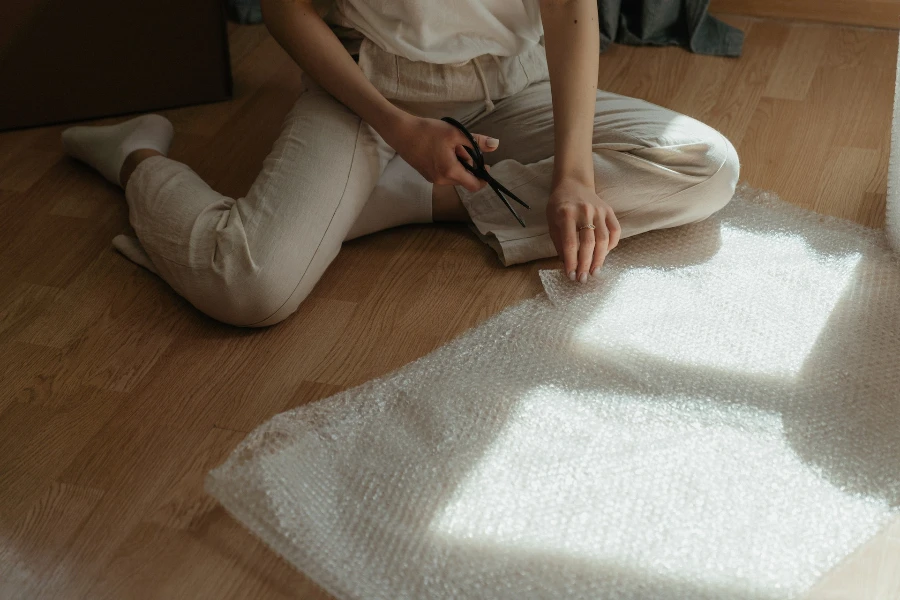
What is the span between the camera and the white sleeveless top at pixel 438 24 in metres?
1.29

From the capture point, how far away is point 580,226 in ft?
4.01

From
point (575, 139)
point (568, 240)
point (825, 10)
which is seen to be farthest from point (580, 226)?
point (825, 10)

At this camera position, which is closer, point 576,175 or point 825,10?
point 576,175

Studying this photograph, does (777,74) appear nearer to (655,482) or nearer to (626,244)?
(626,244)

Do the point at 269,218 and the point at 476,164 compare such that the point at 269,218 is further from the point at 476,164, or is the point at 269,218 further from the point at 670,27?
the point at 670,27

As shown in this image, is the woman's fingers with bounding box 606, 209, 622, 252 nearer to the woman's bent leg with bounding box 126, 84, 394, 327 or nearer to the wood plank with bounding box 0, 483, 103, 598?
the woman's bent leg with bounding box 126, 84, 394, 327

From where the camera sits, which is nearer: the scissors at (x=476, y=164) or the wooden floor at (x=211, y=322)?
the wooden floor at (x=211, y=322)

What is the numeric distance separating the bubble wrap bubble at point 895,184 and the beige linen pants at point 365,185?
7.8 inches

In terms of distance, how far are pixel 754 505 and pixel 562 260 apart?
429 mm

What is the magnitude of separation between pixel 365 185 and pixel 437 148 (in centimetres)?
15

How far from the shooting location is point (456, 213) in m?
1.40

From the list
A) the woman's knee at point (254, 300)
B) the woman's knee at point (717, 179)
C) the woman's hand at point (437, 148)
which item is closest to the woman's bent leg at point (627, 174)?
the woman's knee at point (717, 179)

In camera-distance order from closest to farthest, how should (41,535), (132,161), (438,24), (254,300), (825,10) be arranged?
(41,535), (254,300), (438,24), (132,161), (825,10)

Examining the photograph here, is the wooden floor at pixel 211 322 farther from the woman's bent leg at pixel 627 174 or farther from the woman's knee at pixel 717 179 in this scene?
the woman's knee at pixel 717 179
